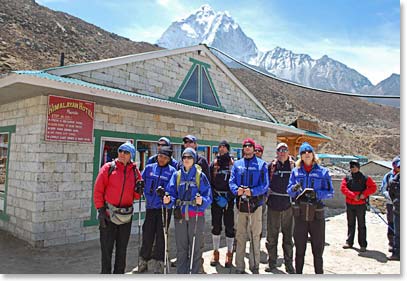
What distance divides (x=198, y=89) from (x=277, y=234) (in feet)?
17.2

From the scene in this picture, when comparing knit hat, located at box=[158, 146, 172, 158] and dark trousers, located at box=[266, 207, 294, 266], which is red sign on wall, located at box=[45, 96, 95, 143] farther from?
dark trousers, located at box=[266, 207, 294, 266]

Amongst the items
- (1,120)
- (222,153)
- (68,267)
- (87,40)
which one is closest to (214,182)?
(222,153)

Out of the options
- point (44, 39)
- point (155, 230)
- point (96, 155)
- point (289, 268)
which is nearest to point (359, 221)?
point (289, 268)

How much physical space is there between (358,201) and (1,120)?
7185 millimetres

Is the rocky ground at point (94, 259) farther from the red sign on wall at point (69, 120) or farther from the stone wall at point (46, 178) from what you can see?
the red sign on wall at point (69, 120)

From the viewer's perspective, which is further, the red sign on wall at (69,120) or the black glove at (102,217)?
the red sign on wall at (69,120)

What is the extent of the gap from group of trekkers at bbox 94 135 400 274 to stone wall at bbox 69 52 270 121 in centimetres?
315

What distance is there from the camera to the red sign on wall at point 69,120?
17.3ft

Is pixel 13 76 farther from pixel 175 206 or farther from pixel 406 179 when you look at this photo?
pixel 406 179

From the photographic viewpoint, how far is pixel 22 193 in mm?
5539

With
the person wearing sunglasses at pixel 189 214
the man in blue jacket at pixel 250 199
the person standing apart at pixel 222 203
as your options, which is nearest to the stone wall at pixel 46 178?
the person standing apart at pixel 222 203

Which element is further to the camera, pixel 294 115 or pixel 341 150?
pixel 294 115

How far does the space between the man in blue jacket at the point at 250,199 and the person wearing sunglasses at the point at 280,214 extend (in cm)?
37

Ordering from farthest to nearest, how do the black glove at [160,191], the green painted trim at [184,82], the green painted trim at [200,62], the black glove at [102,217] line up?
the green painted trim at [200,62], the green painted trim at [184,82], the black glove at [160,191], the black glove at [102,217]
